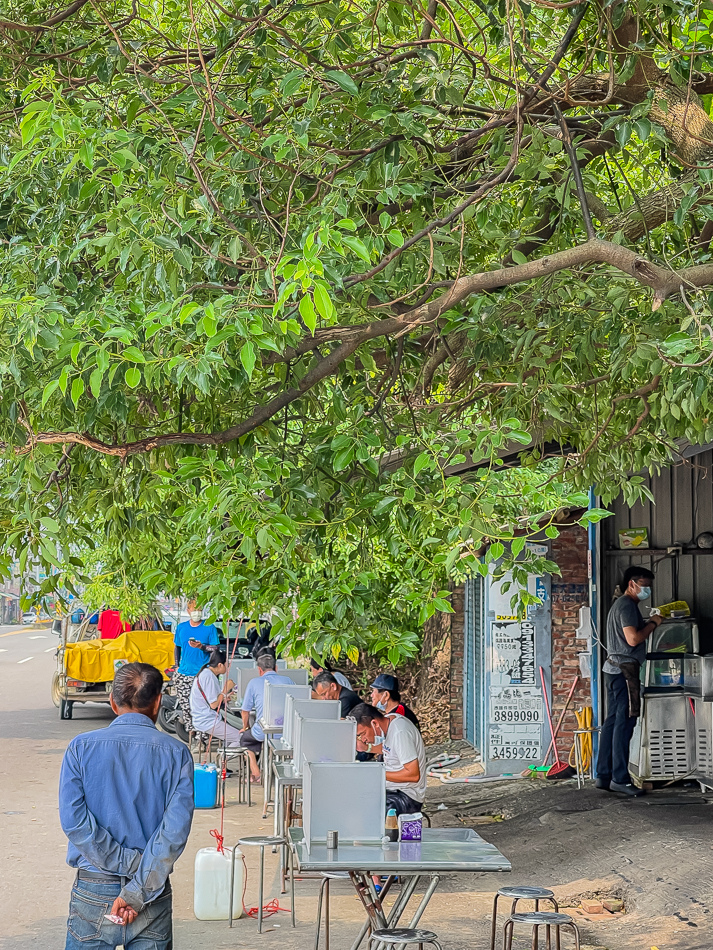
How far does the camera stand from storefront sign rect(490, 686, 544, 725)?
13133 mm

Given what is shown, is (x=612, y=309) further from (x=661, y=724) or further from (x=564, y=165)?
(x=661, y=724)

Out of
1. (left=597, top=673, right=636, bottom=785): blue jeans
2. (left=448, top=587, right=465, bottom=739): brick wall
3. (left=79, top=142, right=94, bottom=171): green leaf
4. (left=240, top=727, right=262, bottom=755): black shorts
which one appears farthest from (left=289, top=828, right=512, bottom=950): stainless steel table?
(left=448, top=587, right=465, bottom=739): brick wall

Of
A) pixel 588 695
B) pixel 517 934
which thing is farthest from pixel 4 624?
pixel 517 934

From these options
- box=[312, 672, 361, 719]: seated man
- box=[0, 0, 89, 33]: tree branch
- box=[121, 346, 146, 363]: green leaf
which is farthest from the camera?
box=[312, 672, 361, 719]: seated man

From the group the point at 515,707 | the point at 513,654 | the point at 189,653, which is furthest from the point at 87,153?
the point at 189,653

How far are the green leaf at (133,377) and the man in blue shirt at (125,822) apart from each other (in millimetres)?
1542

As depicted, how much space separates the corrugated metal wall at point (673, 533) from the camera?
12.0m

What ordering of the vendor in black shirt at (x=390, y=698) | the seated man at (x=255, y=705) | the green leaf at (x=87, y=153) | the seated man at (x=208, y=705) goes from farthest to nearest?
1. the seated man at (x=208, y=705)
2. the seated man at (x=255, y=705)
3. the vendor in black shirt at (x=390, y=698)
4. the green leaf at (x=87, y=153)

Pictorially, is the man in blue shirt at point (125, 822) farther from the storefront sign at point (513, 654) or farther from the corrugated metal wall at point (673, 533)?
the storefront sign at point (513, 654)

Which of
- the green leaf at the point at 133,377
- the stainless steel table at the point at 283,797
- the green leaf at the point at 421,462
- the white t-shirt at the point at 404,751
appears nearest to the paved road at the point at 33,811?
the stainless steel table at the point at 283,797

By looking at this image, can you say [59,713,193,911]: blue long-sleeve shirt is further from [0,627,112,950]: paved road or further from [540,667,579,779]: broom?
[540,667,579,779]: broom

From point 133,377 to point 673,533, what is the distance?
967 cm

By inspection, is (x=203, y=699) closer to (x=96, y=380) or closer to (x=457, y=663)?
(x=457, y=663)

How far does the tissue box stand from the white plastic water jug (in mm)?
2080
